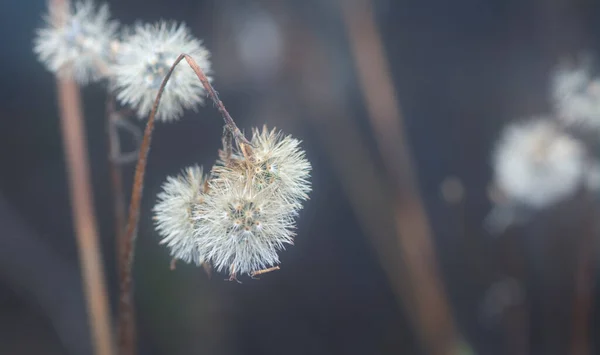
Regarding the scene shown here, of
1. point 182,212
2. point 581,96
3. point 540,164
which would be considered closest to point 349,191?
point 540,164

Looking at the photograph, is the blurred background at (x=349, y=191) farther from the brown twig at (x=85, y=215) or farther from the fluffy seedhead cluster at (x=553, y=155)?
the brown twig at (x=85, y=215)

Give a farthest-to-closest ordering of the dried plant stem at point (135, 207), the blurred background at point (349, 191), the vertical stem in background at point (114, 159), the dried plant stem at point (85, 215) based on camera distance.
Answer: the blurred background at point (349, 191)
the dried plant stem at point (85, 215)
the vertical stem in background at point (114, 159)
the dried plant stem at point (135, 207)

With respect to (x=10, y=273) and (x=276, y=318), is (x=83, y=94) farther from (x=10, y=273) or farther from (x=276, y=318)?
(x=276, y=318)

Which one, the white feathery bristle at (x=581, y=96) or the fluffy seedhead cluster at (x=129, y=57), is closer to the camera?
the fluffy seedhead cluster at (x=129, y=57)

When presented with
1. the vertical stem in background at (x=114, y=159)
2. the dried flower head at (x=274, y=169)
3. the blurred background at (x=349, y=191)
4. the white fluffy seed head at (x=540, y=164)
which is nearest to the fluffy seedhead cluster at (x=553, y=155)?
the white fluffy seed head at (x=540, y=164)

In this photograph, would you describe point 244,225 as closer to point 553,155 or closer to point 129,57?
point 129,57

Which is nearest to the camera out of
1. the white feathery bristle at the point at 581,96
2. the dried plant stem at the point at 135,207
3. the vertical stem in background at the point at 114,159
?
the dried plant stem at the point at 135,207

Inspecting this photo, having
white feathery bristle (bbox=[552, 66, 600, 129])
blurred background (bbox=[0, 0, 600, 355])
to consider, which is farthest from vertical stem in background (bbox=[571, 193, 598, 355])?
white feathery bristle (bbox=[552, 66, 600, 129])
